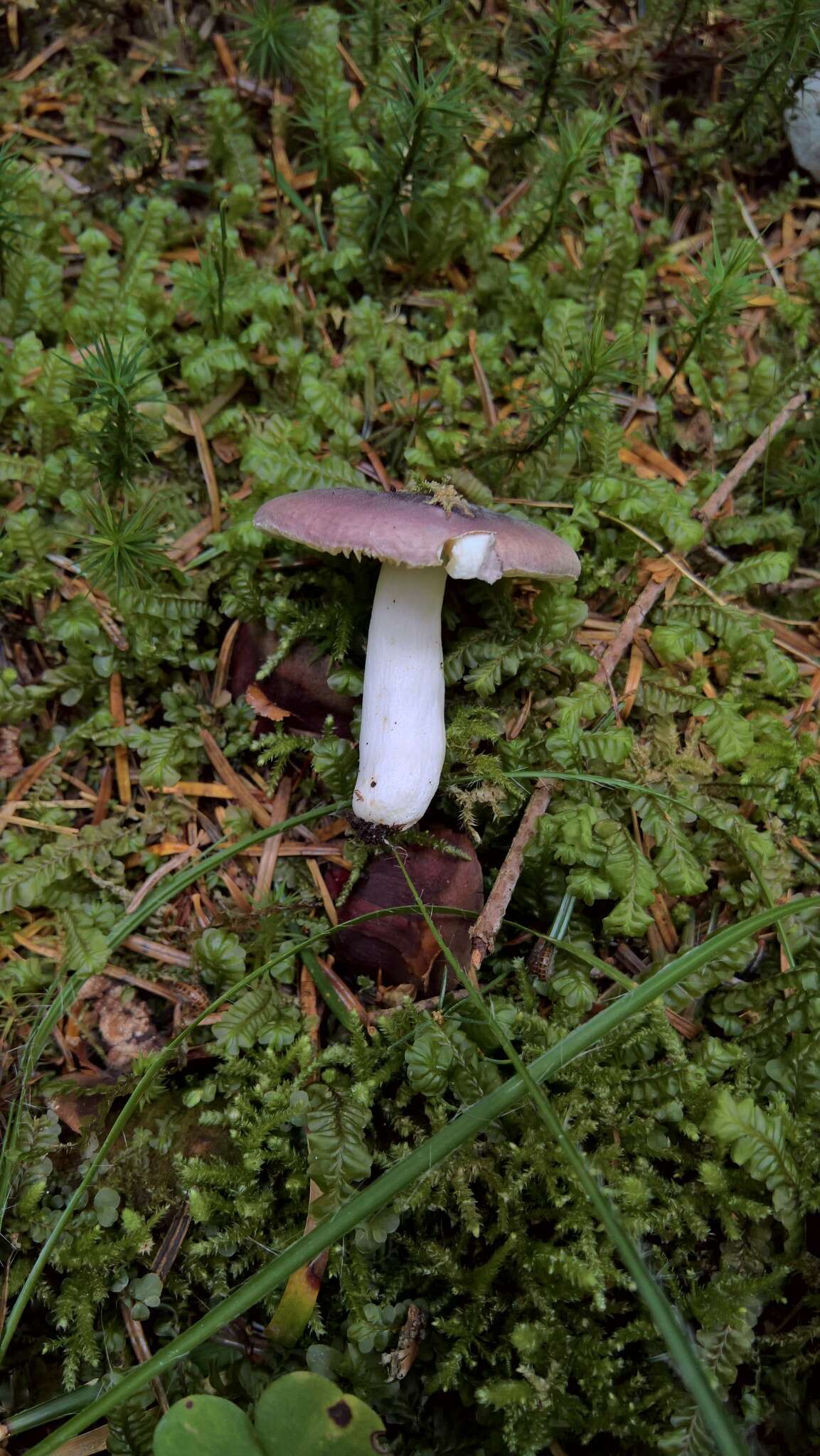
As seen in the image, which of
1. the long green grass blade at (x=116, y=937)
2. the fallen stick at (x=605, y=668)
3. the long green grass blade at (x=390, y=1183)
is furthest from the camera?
the fallen stick at (x=605, y=668)

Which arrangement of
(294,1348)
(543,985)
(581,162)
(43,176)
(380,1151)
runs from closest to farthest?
(294,1348) < (380,1151) < (543,985) < (581,162) < (43,176)

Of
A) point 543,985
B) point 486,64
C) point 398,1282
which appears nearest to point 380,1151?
point 398,1282

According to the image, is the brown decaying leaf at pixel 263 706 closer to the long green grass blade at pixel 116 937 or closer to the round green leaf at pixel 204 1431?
the long green grass blade at pixel 116 937

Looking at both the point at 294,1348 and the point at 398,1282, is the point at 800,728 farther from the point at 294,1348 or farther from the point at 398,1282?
the point at 294,1348

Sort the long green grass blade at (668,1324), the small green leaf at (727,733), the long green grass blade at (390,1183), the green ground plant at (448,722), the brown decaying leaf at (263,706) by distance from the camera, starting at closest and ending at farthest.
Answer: the long green grass blade at (668,1324)
the long green grass blade at (390,1183)
the green ground plant at (448,722)
the small green leaf at (727,733)
the brown decaying leaf at (263,706)

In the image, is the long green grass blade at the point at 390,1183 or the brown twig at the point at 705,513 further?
the brown twig at the point at 705,513

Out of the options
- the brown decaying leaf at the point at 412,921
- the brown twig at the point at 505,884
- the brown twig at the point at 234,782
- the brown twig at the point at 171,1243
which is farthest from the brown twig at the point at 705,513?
the brown twig at the point at 171,1243
